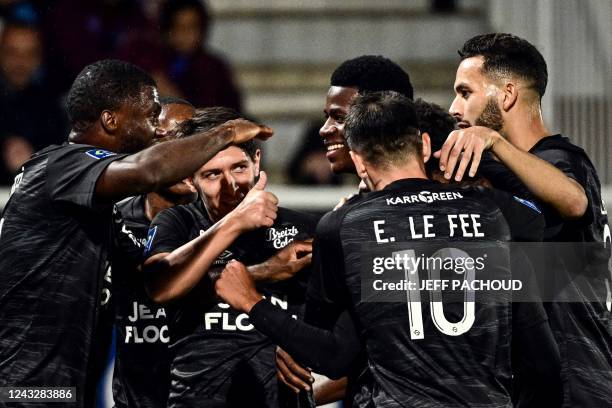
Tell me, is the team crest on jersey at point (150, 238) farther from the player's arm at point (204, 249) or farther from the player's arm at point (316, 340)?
the player's arm at point (316, 340)

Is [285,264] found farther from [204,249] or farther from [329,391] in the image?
[329,391]

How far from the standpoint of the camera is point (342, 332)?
3.67 meters

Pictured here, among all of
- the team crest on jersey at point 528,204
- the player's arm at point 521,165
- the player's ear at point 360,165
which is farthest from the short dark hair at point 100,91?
the team crest on jersey at point 528,204

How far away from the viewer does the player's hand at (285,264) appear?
423 cm

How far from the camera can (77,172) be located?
155 inches

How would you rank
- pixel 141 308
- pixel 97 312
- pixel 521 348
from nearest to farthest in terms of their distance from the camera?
pixel 521 348
pixel 97 312
pixel 141 308

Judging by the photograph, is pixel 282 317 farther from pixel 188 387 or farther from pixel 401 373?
pixel 188 387

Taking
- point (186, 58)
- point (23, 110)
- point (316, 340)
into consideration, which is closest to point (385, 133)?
point (316, 340)

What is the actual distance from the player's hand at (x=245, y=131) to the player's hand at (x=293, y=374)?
816 millimetres

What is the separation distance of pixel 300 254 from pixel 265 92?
508 cm

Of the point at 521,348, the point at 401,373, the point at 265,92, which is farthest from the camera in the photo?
the point at 265,92

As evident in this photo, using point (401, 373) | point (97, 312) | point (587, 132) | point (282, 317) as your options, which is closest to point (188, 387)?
point (97, 312)

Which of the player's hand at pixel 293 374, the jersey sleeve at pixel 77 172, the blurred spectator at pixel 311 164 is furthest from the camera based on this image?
the blurred spectator at pixel 311 164

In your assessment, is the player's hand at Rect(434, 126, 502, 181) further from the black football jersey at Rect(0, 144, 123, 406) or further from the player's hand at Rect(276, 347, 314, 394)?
the black football jersey at Rect(0, 144, 123, 406)
